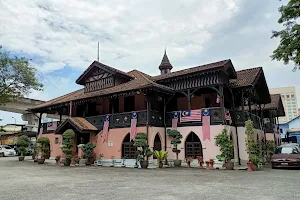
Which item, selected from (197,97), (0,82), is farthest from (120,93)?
(0,82)

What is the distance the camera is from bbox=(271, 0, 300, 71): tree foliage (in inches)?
625

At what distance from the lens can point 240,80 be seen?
18219mm

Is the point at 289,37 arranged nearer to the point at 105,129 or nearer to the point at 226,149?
the point at 226,149

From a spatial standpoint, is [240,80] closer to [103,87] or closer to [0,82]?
[103,87]

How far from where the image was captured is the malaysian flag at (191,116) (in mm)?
16438

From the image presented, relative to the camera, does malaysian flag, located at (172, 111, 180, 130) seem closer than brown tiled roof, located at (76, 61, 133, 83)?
Yes

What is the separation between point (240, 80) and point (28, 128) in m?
36.6

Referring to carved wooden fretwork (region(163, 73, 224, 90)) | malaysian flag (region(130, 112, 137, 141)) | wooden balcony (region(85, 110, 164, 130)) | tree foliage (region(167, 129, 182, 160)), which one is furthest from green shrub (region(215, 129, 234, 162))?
malaysian flag (region(130, 112, 137, 141))

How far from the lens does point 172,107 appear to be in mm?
19594

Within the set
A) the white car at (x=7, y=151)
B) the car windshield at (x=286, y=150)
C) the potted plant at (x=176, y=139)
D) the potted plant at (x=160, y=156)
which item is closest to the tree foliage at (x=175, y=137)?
the potted plant at (x=176, y=139)

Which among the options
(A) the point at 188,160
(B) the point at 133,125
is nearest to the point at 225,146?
(A) the point at 188,160

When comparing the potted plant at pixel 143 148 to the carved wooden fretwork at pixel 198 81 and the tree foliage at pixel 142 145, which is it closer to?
the tree foliage at pixel 142 145

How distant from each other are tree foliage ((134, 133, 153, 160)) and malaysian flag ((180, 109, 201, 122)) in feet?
9.85

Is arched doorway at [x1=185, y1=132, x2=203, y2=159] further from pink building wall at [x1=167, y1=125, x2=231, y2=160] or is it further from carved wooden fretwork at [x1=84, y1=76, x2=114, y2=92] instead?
carved wooden fretwork at [x1=84, y1=76, x2=114, y2=92]
